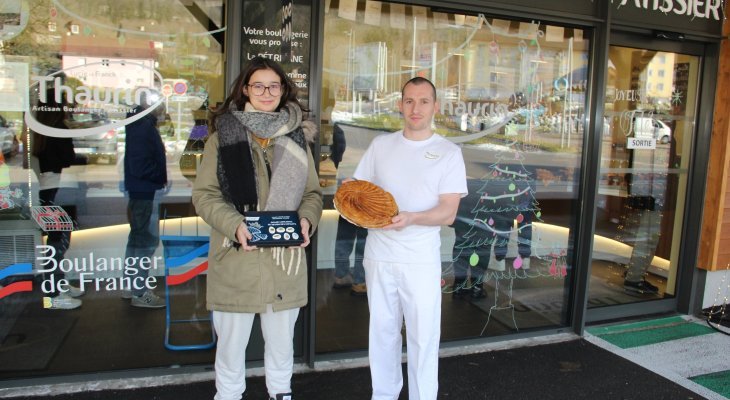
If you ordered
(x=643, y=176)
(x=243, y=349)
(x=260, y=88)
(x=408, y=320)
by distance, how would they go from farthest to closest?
(x=643, y=176) < (x=408, y=320) < (x=243, y=349) < (x=260, y=88)

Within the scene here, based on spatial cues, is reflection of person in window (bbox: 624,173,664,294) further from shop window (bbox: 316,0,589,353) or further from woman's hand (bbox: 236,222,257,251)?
woman's hand (bbox: 236,222,257,251)

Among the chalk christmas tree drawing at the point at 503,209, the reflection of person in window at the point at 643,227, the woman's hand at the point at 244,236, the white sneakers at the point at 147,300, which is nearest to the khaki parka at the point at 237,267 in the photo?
the woman's hand at the point at 244,236

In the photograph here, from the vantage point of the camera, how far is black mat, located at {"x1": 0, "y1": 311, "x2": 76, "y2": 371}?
3.26m

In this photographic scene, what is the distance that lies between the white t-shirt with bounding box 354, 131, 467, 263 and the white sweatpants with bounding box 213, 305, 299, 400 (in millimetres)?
555

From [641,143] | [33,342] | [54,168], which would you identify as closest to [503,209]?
[641,143]

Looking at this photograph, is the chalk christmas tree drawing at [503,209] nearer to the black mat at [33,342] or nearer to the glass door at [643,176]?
the glass door at [643,176]

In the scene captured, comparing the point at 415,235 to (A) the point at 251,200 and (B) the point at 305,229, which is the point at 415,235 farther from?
(A) the point at 251,200

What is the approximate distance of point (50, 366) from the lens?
10.8 ft

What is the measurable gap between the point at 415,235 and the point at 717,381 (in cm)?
239

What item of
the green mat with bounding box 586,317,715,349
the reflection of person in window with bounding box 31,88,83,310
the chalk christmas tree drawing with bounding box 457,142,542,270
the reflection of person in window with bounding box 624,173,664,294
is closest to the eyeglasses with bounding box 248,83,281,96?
the reflection of person in window with bounding box 31,88,83,310

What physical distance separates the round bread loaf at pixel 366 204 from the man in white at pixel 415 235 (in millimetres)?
114

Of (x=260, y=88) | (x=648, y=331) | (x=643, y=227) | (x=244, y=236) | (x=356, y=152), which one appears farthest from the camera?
(x=643, y=227)

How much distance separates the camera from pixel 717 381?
360 cm

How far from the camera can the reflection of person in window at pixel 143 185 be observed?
332cm
